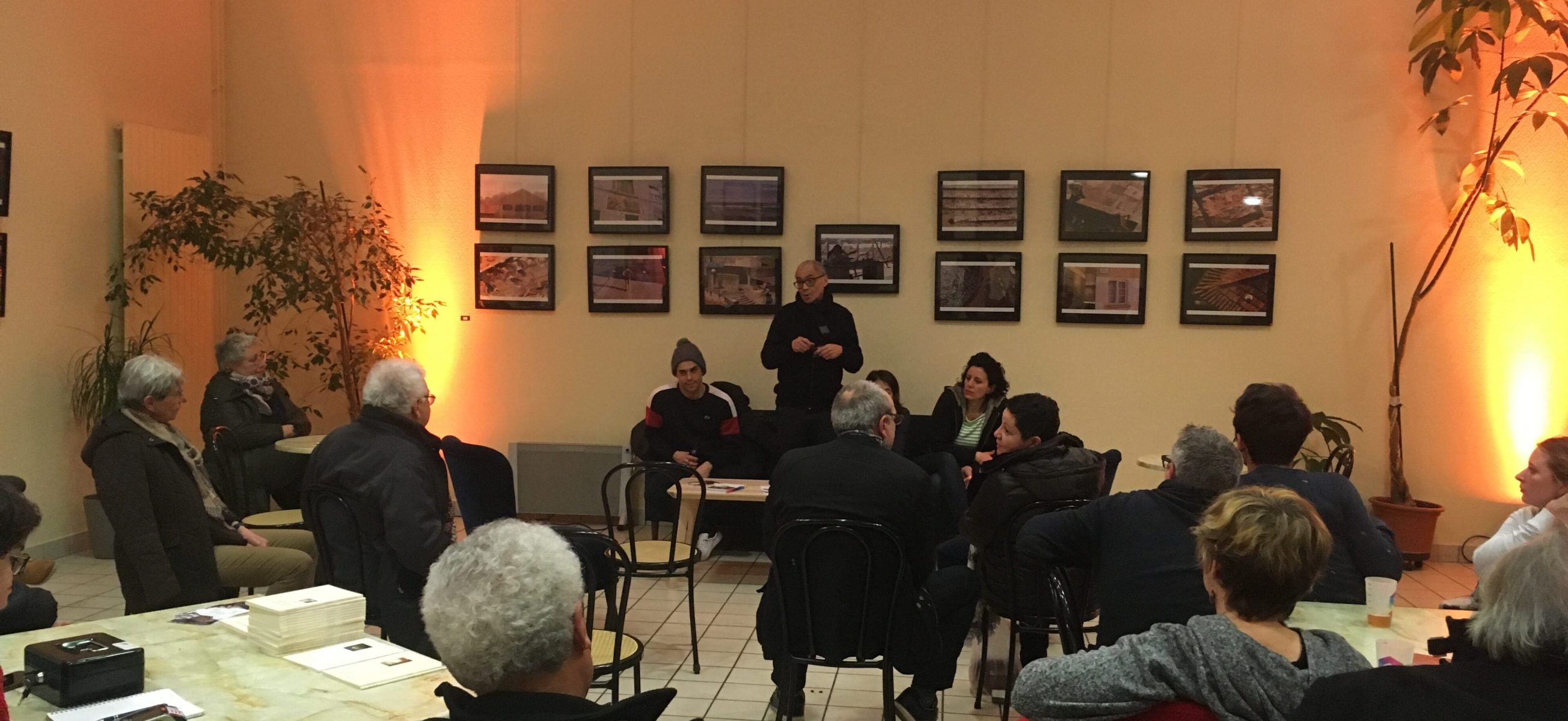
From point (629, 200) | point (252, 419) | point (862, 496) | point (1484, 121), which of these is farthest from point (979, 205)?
point (252, 419)

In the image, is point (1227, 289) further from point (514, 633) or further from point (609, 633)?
point (514, 633)

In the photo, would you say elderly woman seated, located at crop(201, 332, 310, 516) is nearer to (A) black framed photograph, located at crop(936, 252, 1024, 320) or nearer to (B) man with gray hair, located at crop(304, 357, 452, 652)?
(B) man with gray hair, located at crop(304, 357, 452, 652)

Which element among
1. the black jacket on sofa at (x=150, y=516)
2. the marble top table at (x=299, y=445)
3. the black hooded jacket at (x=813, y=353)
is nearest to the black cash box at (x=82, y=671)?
the black jacket on sofa at (x=150, y=516)

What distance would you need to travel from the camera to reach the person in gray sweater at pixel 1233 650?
1.70 metres

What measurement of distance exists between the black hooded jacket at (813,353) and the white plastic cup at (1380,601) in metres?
4.03

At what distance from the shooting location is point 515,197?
7.38 m

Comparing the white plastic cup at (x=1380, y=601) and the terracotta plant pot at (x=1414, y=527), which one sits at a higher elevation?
the white plastic cup at (x=1380, y=601)

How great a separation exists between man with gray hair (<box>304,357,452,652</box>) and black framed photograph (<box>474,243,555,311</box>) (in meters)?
3.97

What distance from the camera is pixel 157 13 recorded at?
23.0 feet

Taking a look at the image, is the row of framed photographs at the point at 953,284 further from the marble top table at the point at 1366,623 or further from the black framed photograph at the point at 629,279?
the marble top table at the point at 1366,623

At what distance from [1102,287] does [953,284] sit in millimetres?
945

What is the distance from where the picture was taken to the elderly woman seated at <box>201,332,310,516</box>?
5.82m

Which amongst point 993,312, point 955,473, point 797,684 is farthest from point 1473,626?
point 993,312

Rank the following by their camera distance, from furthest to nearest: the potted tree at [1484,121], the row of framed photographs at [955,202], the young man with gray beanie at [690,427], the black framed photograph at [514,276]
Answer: the black framed photograph at [514,276] → the row of framed photographs at [955,202] → the young man with gray beanie at [690,427] → the potted tree at [1484,121]
